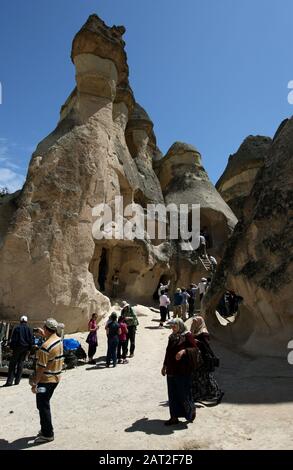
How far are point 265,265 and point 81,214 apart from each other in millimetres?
5410

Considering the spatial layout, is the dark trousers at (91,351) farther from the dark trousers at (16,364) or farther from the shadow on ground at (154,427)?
the shadow on ground at (154,427)

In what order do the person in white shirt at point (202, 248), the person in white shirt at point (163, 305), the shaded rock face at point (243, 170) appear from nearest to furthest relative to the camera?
the person in white shirt at point (163, 305) < the person in white shirt at point (202, 248) < the shaded rock face at point (243, 170)

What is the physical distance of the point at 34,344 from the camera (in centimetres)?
740

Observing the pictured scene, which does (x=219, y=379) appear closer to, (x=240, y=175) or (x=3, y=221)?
(x=3, y=221)

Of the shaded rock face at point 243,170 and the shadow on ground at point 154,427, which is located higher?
the shaded rock face at point 243,170

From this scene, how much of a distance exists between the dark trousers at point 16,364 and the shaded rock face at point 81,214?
309 centimetres

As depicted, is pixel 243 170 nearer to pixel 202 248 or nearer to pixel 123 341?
pixel 202 248

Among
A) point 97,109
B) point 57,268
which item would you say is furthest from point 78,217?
point 97,109

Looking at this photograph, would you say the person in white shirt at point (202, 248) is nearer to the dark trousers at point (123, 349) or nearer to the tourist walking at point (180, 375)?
the dark trousers at point (123, 349)

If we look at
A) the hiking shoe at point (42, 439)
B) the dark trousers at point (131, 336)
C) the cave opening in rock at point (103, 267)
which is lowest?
the hiking shoe at point (42, 439)

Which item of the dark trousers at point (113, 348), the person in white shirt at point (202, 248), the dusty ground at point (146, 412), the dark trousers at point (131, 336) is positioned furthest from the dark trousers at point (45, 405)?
the person in white shirt at point (202, 248)

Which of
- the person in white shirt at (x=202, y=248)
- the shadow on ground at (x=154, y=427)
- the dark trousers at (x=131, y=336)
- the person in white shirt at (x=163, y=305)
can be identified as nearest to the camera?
the shadow on ground at (x=154, y=427)

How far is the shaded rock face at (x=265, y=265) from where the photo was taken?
26.4 feet

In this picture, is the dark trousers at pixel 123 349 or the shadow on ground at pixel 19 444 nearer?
the shadow on ground at pixel 19 444
